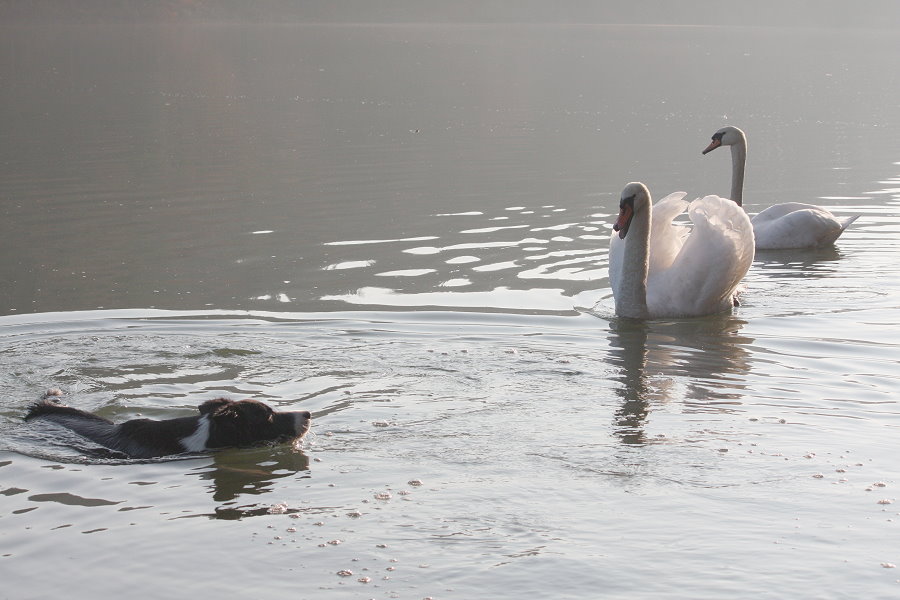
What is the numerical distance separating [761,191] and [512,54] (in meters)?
31.4

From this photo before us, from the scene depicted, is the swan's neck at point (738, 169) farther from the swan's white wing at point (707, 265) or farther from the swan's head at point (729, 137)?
the swan's white wing at point (707, 265)

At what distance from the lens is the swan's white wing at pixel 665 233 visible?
34.2 ft

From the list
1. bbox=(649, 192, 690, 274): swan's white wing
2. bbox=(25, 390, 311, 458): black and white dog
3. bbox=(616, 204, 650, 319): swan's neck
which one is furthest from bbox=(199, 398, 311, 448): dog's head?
bbox=(649, 192, 690, 274): swan's white wing

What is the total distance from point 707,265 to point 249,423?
477cm

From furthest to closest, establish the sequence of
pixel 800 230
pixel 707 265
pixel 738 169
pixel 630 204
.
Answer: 1. pixel 738 169
2. pixel 800 230
3. pixel 630 204
4. pixel 707 265

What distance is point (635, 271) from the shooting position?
10.1m

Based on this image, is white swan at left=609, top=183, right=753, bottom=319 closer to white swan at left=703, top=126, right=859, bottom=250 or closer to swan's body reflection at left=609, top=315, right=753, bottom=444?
swan's body reflection at left=609, top=315, right=753, bottom=444

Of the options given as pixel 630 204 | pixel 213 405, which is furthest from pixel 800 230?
pixel 213 405

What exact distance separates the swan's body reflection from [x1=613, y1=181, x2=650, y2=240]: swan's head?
2.62ft

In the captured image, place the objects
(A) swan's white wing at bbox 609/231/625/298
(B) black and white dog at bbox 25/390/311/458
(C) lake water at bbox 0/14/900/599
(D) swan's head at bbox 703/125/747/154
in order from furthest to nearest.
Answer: (D) swan's head at bbox 703/125/747/154 → (A) swan's white wing at bbox 609/231/625/298 → (B) black and white dog at bbox 25/390/311/458 → (C) lake water at bbox 0/14/900/599

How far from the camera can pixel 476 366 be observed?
819cm

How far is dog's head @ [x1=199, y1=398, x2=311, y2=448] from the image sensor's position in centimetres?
636

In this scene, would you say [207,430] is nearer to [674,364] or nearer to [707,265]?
[674,364]

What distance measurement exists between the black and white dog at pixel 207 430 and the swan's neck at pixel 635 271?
14.2 feet
